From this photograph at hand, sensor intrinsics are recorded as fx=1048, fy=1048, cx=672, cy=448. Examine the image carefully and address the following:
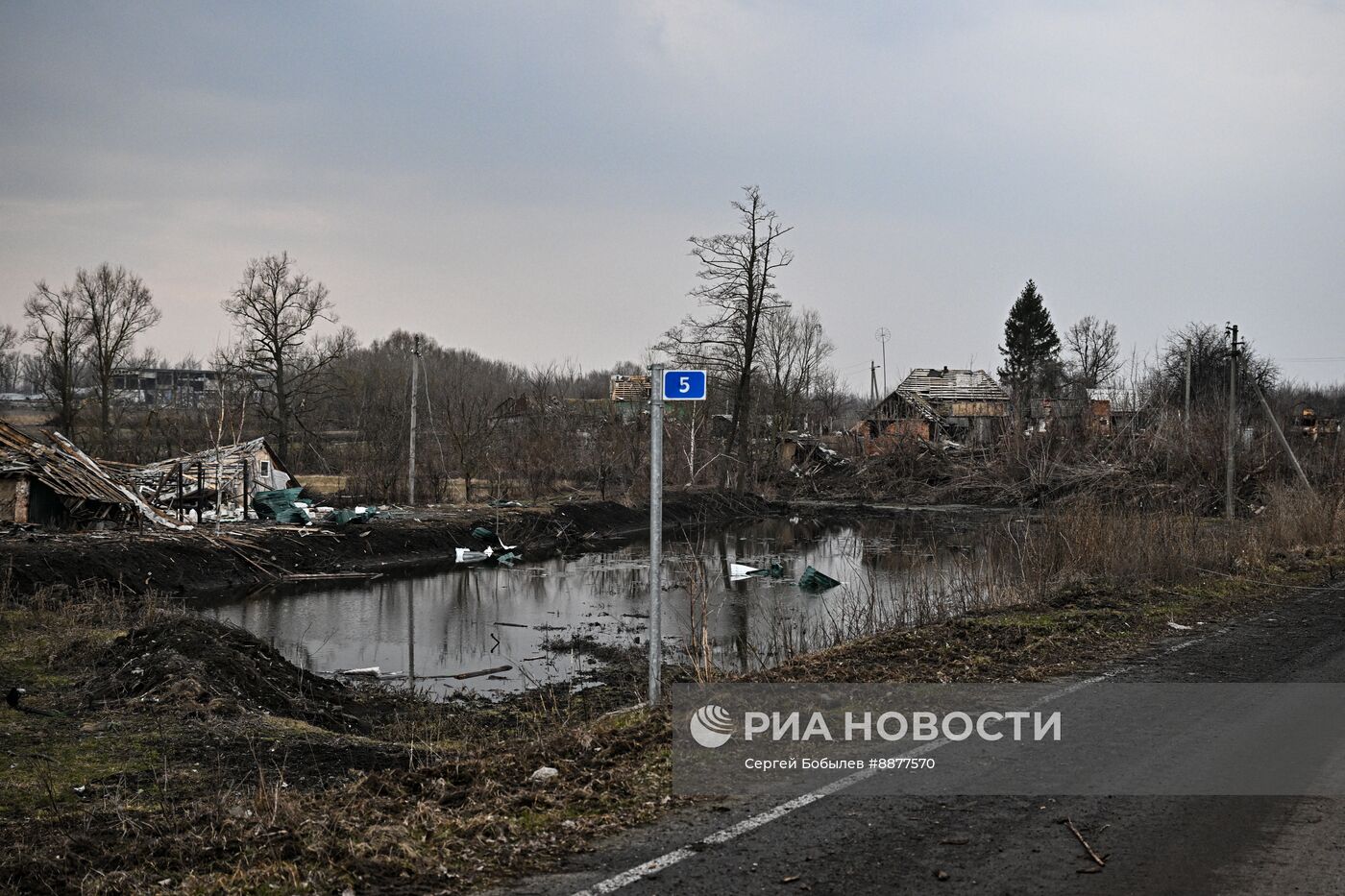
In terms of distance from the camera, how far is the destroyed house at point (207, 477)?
27.3 meters

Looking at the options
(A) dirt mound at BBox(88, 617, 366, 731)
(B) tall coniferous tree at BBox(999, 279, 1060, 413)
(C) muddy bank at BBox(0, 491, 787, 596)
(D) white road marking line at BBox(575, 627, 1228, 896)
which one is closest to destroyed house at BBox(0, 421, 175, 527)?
(C) muddy bank at BBox(0, 491, 787, 596)

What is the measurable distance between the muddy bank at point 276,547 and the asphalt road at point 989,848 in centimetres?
1492

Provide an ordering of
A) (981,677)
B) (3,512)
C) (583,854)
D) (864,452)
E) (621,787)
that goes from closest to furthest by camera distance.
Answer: (583,854), (621,787), (981,677), (3,512), (864,452)

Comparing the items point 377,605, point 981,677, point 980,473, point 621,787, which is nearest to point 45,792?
point 621,787

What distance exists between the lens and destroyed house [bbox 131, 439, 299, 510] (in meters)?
27.3

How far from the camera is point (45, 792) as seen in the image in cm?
666

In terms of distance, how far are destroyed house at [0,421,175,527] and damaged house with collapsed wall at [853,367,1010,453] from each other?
36.6m

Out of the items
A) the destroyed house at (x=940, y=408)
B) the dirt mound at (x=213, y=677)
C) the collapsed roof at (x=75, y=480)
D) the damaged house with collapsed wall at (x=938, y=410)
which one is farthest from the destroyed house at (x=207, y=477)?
the destroyed house at (x=940, y=408)

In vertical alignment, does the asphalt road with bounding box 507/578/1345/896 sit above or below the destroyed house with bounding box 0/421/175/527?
below

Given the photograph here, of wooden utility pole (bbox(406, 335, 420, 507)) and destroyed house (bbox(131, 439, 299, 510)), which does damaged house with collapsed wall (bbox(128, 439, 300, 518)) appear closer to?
destroyed house (bbox(131, 439, 299, 510))

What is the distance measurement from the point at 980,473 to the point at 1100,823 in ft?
141

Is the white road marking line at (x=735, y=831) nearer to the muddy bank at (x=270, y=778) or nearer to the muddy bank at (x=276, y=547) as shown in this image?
the muddy bank at (x=270, y=778)

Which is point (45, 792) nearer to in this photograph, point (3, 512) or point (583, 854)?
point (583, 854)

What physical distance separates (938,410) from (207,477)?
4206cm
